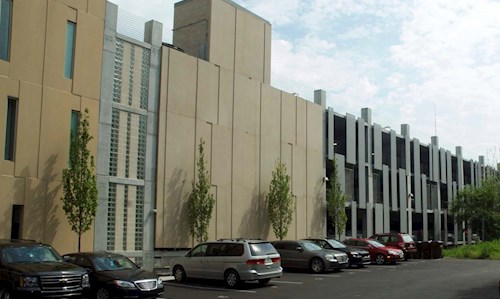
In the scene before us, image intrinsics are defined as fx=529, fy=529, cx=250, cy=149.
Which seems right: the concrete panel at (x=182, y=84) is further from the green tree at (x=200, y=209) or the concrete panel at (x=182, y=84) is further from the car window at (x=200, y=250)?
the car window at (x=200, y=250)

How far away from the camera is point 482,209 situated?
50.5 metres

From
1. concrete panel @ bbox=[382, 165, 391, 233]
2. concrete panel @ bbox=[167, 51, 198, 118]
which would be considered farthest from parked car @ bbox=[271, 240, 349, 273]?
concrete panel @ bbox=[382, 165, 391, 233]

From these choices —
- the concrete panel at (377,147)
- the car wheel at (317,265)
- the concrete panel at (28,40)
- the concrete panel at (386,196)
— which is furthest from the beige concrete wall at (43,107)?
the concrete panel at (386,196)

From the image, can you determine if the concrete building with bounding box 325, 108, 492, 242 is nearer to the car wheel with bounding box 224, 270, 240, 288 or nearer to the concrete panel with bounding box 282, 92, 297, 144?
the concrete panel with bounding box 282, 92, 297, 144

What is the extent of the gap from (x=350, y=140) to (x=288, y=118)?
8.46 meters

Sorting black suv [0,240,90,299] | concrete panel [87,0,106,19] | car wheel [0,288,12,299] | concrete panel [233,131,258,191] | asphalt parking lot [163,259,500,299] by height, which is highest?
concrete panel [87,0,106,19]

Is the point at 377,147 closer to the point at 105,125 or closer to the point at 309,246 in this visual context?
the point at 309,246

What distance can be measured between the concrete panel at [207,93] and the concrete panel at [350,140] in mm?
14887

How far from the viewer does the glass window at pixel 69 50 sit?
21016 mm

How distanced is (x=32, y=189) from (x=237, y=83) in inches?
529

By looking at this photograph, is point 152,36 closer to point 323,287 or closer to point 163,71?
point 163,71

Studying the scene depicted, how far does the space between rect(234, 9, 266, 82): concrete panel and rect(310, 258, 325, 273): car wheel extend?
38.3ft

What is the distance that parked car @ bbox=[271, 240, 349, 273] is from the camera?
914 inches

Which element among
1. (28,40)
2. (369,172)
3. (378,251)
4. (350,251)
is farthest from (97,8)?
(369,172)
